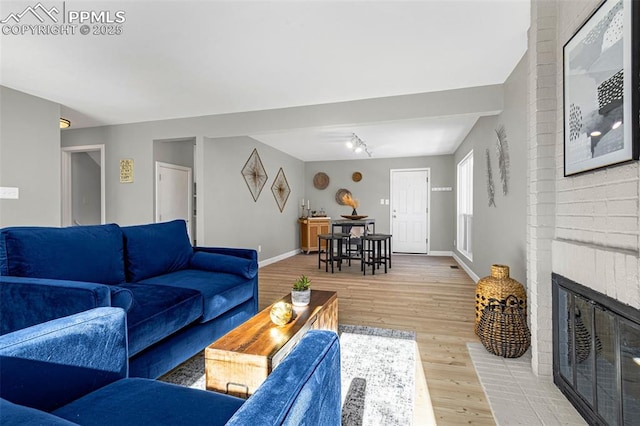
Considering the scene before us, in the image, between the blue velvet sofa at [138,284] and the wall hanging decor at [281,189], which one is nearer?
the blue velvet sofa at [138,284]

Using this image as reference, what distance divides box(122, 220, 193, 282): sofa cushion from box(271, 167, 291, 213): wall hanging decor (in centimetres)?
351

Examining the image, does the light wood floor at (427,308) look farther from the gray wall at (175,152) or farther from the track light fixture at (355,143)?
the gray wall at (175,152)

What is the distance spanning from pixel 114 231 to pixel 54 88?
2261 mm

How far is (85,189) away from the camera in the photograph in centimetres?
600

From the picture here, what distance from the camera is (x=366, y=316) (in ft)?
9.61

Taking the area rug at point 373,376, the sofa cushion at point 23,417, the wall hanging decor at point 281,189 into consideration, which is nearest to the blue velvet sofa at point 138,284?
the area rug at point 373,376

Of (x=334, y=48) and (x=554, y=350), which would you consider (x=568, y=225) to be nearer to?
(x=554, y=350)

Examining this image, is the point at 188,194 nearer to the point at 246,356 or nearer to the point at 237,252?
the point at 237,252

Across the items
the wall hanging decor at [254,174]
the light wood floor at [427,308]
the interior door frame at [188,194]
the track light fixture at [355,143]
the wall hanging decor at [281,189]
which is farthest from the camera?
the wall hanging decor at [281,189]

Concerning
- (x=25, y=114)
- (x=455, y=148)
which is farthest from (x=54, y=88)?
(x=455, y=148)

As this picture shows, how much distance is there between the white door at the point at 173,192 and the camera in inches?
185

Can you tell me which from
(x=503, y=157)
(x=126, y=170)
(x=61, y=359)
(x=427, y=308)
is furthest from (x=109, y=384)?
(x=126, y=170)

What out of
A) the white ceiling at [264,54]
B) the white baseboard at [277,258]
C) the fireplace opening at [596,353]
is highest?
the white ceiling at [264,54]

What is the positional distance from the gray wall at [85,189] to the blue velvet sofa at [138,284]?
15.1 feet
